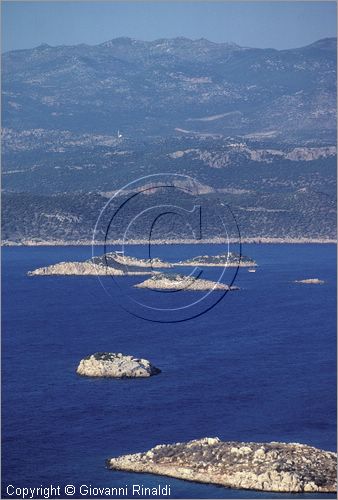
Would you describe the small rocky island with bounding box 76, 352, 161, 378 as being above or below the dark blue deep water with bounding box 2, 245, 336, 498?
above

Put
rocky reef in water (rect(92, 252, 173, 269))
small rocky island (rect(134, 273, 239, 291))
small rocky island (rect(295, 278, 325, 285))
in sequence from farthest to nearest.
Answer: rocky reef in water (rect(92, 252, 173, 269)) → small rocky island (rect(295, 278, 325, 285)) → small rocky island (rect(134, 273, 239, 291))

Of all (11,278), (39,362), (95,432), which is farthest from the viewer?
(11,278)

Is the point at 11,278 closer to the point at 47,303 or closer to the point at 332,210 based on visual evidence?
the point at 47,303

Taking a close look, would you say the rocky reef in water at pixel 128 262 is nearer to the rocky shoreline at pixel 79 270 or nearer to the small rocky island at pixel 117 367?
the rocky shoreline at pixel 79 270

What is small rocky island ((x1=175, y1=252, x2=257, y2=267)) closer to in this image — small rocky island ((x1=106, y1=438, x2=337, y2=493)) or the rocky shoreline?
the rocky shoreline

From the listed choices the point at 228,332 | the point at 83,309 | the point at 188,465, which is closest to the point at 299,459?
the point at 188,465

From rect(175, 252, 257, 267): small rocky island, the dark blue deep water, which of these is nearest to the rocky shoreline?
rect(175, 252, 257, 267): small rocky island

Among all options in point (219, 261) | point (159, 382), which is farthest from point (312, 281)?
point (159, 382)
